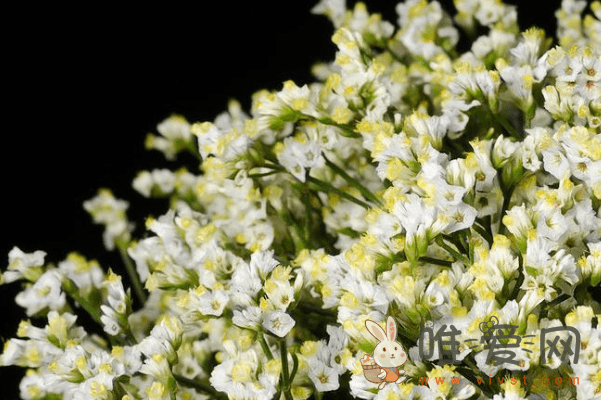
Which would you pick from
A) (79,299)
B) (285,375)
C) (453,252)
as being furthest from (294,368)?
(79,299)

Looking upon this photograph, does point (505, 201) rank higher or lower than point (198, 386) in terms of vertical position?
higher

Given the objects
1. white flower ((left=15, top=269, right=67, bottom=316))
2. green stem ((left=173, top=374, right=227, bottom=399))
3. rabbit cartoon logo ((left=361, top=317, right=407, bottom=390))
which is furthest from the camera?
white flower ((left=15, top=269, right=67, bottom=316))

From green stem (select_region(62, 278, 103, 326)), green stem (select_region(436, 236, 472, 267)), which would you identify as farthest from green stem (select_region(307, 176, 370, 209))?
green stem (select_region(62, 278, 103, 326))

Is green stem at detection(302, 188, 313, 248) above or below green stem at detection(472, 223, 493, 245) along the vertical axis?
below

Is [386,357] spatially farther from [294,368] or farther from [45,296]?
[45,296]

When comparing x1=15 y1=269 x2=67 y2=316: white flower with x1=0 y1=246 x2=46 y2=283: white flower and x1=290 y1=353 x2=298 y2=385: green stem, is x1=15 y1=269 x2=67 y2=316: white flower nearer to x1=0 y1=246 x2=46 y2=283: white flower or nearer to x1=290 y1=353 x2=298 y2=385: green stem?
x1=0 y1=246 x2=46 y2=283: white flower

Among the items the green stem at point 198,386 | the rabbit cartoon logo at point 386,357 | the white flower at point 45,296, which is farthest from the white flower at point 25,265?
the rabbit cartoon logo at point 386,357

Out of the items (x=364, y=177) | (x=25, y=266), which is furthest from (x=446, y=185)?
(x=25, y=266)

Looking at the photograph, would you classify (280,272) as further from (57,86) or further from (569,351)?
(57,86)

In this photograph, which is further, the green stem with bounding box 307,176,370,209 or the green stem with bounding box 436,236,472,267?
the green stem with bounding box 307,176,370,209

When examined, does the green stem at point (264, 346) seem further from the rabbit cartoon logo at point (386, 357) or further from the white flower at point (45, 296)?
the white flower at point (45, 296)
